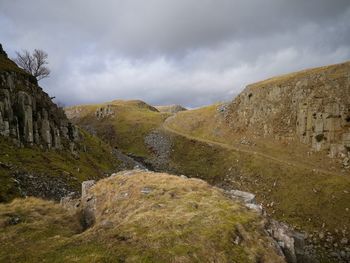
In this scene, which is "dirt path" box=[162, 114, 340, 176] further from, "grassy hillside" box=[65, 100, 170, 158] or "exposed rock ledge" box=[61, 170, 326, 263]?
"exposed rock ledge" box=[61, 170, 326, 263]

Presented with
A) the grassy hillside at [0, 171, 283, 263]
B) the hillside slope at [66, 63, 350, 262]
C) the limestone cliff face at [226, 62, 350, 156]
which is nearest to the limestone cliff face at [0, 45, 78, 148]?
the grassy hillside at [0, 171, 283, 263]

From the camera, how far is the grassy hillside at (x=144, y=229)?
696 inches

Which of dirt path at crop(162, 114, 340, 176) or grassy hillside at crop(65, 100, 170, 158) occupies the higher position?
grassy hillside at crop(65, 100, 170, 158)

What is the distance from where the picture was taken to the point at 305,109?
7462cm

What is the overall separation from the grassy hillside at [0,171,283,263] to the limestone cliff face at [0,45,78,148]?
1069 inches

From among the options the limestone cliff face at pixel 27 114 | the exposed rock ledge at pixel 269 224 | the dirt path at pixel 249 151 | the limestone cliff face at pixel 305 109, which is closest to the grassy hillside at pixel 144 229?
the exposed rock ledge at pixel 269 224

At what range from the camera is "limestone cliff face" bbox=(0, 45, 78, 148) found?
49.7 meters

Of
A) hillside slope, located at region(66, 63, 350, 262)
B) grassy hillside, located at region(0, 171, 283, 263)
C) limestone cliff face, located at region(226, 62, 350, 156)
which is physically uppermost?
limestone cliff face, located at region(226, 62, 350, 156)

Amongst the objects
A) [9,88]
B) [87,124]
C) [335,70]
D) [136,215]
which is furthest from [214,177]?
[87,124]

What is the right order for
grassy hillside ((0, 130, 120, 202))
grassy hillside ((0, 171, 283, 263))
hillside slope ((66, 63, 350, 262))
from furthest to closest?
1. hillside slope ((66, 63, 350, 262))
2. grassy hillside ((0, 130, 120, 202))
3. grassy hillside ((0, 171, 283, 263))

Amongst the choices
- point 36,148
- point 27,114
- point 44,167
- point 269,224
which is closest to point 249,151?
point 36,148

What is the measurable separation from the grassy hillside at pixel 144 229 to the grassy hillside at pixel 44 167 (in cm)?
1232

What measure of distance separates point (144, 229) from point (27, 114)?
40310 mm

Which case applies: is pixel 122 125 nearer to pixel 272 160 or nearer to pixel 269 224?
pixel 272 160
